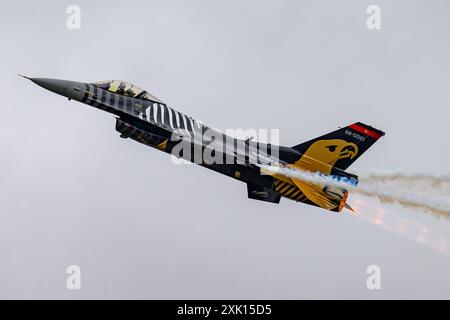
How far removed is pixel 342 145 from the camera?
45344 millimetres

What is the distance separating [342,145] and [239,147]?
3.92 metres

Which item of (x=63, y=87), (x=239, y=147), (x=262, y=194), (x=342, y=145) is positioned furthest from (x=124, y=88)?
(x=342, y=145)

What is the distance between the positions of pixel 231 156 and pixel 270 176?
1672mm

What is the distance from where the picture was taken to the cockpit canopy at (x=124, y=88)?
4438 centimetres

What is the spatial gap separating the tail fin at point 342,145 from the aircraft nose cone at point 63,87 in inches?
330

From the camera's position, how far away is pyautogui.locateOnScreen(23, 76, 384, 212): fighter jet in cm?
4394

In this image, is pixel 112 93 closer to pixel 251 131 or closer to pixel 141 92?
pixel 141 92

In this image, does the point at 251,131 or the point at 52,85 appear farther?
the point at 251,131

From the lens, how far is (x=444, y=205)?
45.6m

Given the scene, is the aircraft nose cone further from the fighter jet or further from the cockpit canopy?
the cockpit canopy

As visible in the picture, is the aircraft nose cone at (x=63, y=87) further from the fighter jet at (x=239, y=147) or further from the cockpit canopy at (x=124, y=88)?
the cockpit canopy at (x=124, y=88)

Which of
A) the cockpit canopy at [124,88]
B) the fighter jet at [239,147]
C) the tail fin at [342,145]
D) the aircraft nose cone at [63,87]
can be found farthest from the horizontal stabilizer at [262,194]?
the aircraft nose cone at [63,87]

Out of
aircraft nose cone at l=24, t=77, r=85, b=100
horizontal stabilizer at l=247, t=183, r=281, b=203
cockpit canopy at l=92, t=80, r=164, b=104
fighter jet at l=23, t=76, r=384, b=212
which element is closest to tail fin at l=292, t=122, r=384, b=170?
fighter jet at l=23, t=76, r=384, b=212

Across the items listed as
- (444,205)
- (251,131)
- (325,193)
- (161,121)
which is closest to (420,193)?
(444,205)
